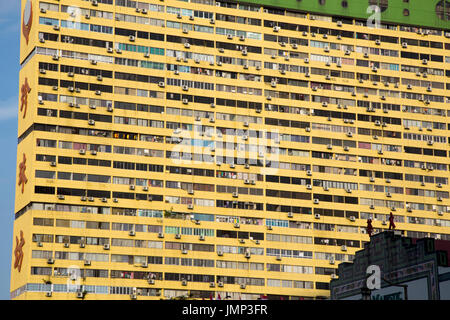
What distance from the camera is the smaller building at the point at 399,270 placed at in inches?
2719

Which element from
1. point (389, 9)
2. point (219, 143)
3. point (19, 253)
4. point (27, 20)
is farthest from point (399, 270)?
point (27, 20)

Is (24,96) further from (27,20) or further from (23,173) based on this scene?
(23,173)

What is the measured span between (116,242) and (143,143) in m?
14.7

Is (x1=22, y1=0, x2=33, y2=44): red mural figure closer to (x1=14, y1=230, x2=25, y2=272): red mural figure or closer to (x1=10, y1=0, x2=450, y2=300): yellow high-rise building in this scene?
(x1=10, y1=0, x2=450, y2=300): yellow high-rise building

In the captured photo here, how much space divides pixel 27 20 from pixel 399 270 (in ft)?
230

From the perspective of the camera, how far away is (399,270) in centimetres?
7500

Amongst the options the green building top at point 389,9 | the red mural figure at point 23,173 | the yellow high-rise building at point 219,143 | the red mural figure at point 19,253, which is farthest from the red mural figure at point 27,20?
the green building top at point 389,9

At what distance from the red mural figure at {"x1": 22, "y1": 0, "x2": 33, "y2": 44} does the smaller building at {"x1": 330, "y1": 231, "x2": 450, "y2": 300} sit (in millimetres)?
59790

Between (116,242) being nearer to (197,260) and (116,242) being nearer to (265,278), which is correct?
(197,260)

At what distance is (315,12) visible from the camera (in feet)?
424

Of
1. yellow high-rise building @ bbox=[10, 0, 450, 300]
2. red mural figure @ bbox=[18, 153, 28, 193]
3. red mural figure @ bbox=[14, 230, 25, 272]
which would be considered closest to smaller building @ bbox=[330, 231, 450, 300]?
yellow high-rise building @ bbox=[10, 0, 450, 300]

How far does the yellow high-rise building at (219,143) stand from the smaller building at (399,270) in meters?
33.4
